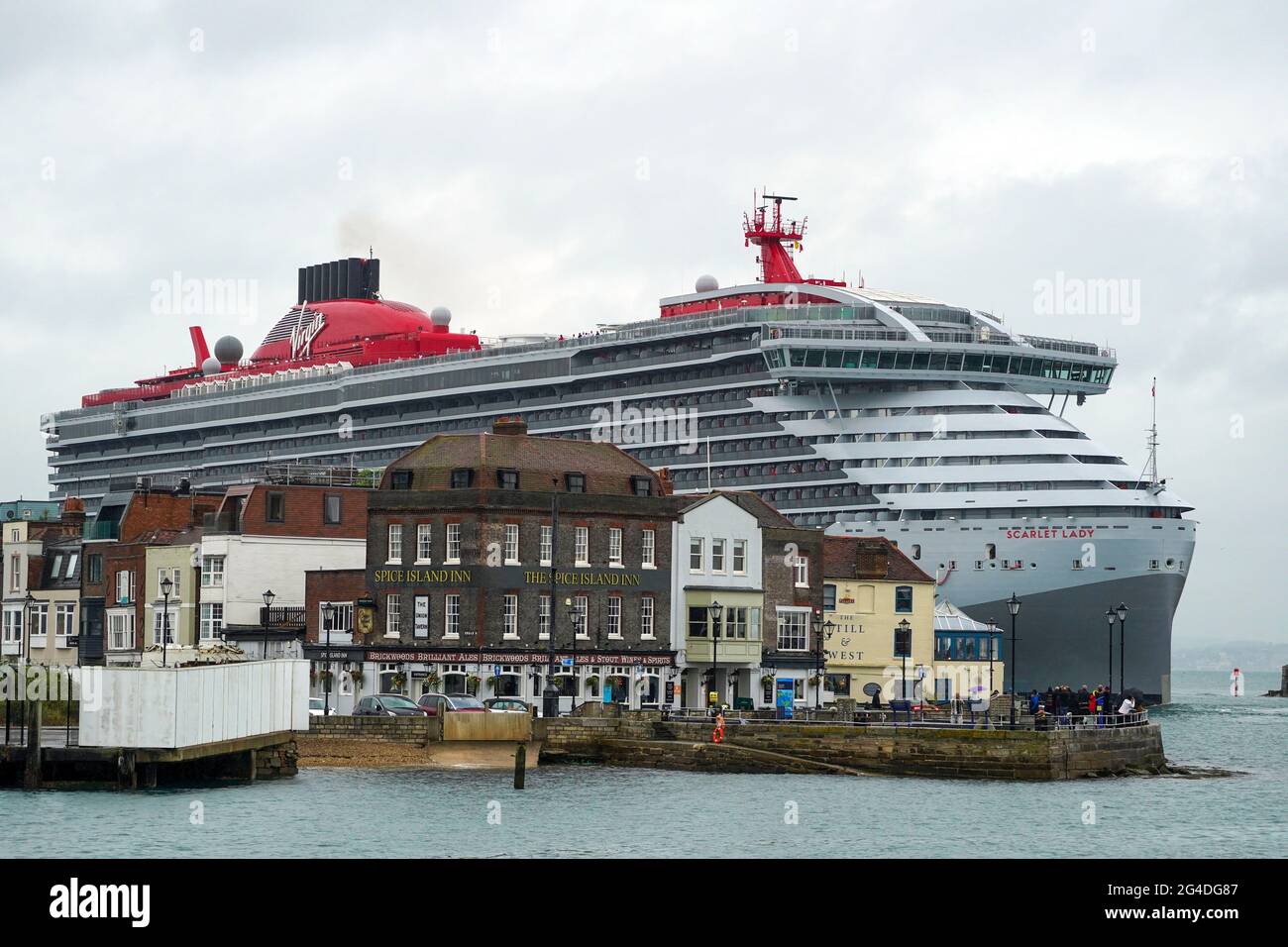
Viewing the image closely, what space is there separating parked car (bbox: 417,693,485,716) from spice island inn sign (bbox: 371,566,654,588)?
482 centimetres

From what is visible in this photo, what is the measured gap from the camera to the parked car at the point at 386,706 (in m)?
69.3

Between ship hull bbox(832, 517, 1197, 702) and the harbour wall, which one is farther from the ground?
ship hull bbox(832, 517, 1197, 702)

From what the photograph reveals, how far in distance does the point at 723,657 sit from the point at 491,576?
34.0ft

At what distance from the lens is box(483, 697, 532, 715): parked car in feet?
224

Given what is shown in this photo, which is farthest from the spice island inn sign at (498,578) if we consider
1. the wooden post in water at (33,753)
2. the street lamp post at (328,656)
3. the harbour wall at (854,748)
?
the wooden post in water at (33,753)

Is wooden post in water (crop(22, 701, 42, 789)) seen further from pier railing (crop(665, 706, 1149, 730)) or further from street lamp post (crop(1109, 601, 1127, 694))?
street lamp post (crop(1109, 601, 1127, 694))

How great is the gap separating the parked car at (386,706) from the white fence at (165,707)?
11.1 meters

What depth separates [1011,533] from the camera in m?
105

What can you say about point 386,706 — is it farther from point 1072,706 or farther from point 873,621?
point 1072,706

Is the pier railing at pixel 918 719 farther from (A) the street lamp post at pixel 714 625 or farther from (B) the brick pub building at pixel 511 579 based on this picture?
(A) the street lamp post at pixel 714 625

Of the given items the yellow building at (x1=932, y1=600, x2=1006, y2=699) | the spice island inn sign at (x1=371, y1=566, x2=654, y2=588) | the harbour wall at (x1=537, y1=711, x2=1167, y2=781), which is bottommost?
the harbour wall at (x1=537, y1=711, x2=1167, y2=781)

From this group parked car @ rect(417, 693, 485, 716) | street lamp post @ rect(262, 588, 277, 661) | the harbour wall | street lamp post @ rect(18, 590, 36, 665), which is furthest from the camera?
street lamp post @ rect(18, 590, 36, 665)

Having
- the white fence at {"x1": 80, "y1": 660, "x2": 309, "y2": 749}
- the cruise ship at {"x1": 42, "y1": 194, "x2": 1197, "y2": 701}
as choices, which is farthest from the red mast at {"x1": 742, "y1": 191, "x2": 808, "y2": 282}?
the white fence at {"x1": 80, "y1": 660, "x2": 309, "y2": 749}

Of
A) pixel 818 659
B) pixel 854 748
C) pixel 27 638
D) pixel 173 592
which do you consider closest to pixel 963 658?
Result: pixel 818 659
